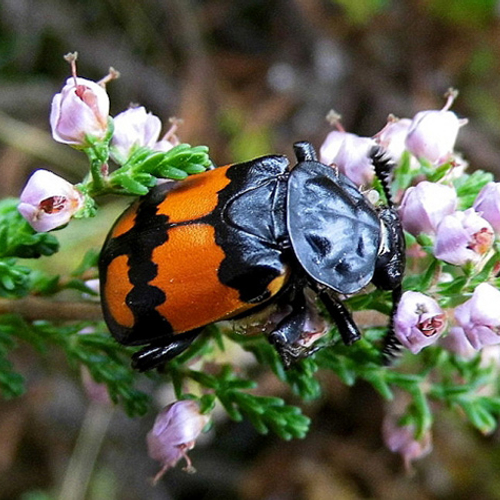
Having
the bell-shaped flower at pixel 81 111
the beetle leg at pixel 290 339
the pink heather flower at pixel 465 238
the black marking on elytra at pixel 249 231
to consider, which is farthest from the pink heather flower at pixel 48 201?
the pink heather flower at pixel 465 238

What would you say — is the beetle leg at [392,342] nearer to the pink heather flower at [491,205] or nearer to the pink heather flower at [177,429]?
the pink heather flower at [491,205]

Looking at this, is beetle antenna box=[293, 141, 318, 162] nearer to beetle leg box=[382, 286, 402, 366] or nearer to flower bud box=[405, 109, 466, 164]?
flower bud box=[405, 109, 466, 164]

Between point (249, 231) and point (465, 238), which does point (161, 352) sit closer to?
point (249, 231)

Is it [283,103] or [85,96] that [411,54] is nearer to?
[283,103]

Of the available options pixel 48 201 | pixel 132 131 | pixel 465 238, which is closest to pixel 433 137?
pixel 465 238

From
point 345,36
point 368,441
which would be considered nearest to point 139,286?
point 368,441
